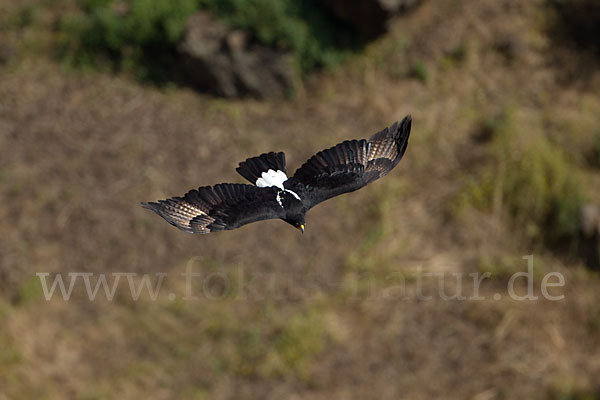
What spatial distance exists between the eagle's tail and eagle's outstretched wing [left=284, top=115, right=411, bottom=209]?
7.1 inches

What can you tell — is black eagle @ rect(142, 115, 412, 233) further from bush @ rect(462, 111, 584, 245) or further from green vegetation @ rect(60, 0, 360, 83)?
green vegetation @ rect(60, 0, 360, 83)

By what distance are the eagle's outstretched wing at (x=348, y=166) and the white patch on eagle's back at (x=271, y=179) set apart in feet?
0.21

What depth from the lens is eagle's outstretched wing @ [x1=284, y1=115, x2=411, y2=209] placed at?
21.8ft

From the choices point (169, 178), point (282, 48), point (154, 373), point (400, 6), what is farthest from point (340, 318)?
point (400, 6)

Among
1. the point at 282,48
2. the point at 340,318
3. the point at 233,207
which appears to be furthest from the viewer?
the point at 282,48

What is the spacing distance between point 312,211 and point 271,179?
23.5 ft

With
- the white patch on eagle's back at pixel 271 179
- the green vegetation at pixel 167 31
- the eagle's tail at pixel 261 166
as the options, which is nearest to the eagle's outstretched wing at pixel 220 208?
the white patch on eagle's back at pixel 271 179

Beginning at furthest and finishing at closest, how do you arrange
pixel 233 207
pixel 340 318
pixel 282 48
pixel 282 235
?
pixel 282 48 → pixel 282 235 → pixel 340 318 → pixel 233 207

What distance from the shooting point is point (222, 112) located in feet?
49.4

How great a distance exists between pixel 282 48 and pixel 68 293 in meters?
6.28

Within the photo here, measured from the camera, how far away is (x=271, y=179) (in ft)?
22.1

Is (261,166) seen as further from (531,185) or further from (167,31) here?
(167,31)

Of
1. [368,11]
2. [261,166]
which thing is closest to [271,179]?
[261,166]

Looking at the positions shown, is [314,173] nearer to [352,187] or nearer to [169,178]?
[352,187]
